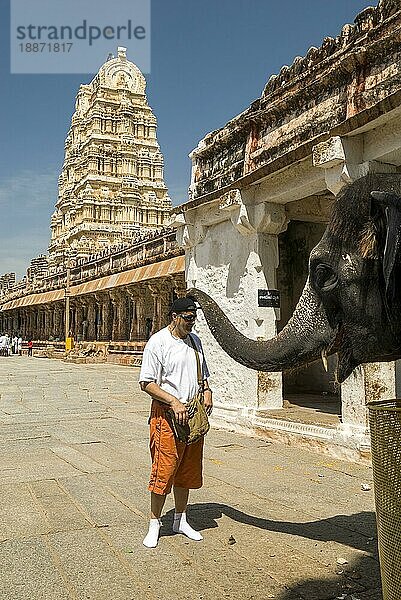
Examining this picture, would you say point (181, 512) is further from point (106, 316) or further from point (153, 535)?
point (106, 316)

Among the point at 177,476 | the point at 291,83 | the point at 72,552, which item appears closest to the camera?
the point at 72,552

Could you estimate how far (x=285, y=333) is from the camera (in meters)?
2.94

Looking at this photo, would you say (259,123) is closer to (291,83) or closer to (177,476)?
(291,83)

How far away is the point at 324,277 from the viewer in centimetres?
278

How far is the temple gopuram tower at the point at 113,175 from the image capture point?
164ft

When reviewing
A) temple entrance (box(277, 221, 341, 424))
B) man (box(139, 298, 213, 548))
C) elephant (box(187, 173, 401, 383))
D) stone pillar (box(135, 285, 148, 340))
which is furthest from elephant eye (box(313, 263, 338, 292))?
stone pillar (box(135, 285, 148, 340))

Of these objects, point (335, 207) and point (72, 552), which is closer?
point (335, 207)

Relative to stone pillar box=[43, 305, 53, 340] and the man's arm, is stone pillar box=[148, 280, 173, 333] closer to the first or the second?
the man's arm

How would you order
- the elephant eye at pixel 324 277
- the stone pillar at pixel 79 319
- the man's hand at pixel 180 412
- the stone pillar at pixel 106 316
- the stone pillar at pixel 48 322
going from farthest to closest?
1. the stone pillar at pixel 48 322
2. the stone pillar at pixel 79 319
3. the stone pillar at pixel 106 316
4. the man's hand at pixel 180 412
5. the elephant eye at pixel 324 277

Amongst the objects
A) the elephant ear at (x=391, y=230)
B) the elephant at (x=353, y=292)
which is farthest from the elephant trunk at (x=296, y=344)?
the elephant ear at (x=391, y=230)

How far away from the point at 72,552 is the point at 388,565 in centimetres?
217

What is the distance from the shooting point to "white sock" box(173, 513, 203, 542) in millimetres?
4191

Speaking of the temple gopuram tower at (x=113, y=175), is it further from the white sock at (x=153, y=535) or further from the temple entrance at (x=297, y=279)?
the white sock at (x=153, y=535)

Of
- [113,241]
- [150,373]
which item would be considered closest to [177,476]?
[150,373]
